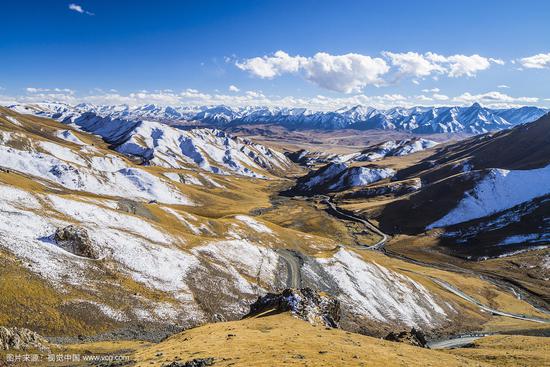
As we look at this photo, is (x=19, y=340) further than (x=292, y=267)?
No

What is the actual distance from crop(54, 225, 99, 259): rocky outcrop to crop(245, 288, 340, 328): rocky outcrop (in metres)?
28.6

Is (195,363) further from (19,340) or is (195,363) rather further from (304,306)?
(304,306)

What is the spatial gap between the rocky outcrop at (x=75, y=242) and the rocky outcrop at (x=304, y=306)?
94.0 feet

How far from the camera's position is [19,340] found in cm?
3216

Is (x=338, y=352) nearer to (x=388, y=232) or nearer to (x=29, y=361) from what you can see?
(x=29, y=361)

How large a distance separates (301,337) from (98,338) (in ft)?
85.2

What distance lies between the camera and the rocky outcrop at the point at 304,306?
5156 cm

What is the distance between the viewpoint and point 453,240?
178875mm

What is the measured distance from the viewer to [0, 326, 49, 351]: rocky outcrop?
31.3 meters

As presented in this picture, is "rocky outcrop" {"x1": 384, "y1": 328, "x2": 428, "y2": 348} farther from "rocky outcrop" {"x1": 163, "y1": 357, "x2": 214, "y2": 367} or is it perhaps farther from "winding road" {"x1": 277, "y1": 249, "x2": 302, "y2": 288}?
"winding road" {"x1": 277, "y1": 249, "x2": 302, "y2": 288}

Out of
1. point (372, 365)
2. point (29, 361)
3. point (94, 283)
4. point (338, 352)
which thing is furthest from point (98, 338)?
point (372, 365)

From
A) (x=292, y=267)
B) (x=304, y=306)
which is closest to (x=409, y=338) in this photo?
(x=304, y=306)

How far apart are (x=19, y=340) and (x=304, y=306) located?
110 ft

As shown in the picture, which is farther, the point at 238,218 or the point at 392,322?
the point at 238,218
